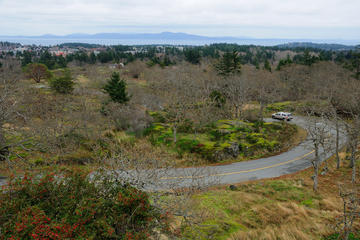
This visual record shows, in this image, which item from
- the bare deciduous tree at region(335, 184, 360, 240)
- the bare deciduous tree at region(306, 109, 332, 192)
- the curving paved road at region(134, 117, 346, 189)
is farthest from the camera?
the curving paved road at region(134, 117, 346, 189)

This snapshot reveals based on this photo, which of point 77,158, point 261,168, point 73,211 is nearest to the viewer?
point 73,211

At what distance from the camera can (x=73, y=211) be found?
7.14 meters

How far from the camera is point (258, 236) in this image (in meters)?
10.5

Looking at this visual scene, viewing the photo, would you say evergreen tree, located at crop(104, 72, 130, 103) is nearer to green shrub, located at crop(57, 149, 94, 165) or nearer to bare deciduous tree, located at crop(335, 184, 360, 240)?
green shrub, located at crop(57, 149, 94, 165)

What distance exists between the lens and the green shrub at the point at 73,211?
6203mm

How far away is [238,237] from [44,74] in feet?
164

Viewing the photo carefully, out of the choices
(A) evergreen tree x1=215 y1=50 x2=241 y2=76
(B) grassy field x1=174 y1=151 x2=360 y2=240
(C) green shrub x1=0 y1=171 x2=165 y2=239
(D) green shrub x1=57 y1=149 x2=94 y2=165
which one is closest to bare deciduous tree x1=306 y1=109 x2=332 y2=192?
(B) grassy field x1=174 y1=151 x2=360 y2=240

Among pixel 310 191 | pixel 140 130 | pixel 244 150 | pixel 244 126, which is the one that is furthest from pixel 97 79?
pixel 310 191

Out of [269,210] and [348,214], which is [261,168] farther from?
[348,214]

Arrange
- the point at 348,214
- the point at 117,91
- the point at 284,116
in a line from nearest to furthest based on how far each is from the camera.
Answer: the point at 348,214, the point at 117,91, the point at 284,116

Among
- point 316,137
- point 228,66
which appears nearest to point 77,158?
point 316,137

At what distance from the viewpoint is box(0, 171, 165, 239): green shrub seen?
6.20 metres

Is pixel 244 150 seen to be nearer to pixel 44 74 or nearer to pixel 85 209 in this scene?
pixel 85 209

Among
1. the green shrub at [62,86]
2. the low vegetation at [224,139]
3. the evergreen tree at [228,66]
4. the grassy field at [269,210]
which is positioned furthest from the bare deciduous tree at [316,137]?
the evergreen tree at [228,66]
